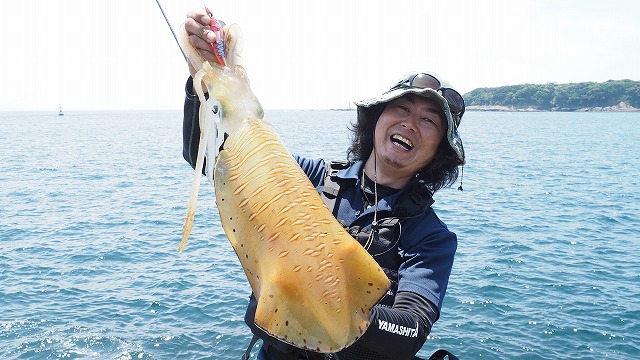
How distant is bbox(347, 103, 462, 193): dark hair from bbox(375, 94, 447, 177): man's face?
0.18 metres

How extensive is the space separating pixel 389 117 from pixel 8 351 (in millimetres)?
9786

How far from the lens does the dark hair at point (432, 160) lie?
13.8 ft

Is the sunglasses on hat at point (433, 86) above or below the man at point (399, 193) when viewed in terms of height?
above

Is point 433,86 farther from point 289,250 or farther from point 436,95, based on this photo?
point 289,250

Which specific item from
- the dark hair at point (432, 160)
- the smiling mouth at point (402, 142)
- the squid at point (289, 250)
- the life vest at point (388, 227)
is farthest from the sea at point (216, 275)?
the squid at point (289, 250)

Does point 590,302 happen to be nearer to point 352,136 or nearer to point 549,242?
point 549,242

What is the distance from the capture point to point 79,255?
17062 mm

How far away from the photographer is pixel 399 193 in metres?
3.75

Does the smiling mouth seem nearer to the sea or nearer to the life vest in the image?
the life vest

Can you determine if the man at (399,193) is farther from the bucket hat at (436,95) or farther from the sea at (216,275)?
the sea at (216,275)

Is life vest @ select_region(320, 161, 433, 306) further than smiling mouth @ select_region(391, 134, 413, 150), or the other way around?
smiling mouth @ select_region(391, 134, 413, 150)

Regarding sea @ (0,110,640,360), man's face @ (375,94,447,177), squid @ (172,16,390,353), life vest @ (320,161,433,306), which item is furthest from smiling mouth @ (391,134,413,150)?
sea @ (0,110,640,360)

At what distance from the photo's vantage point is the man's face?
153 inches

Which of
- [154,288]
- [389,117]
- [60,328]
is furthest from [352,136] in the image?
[154,288]
